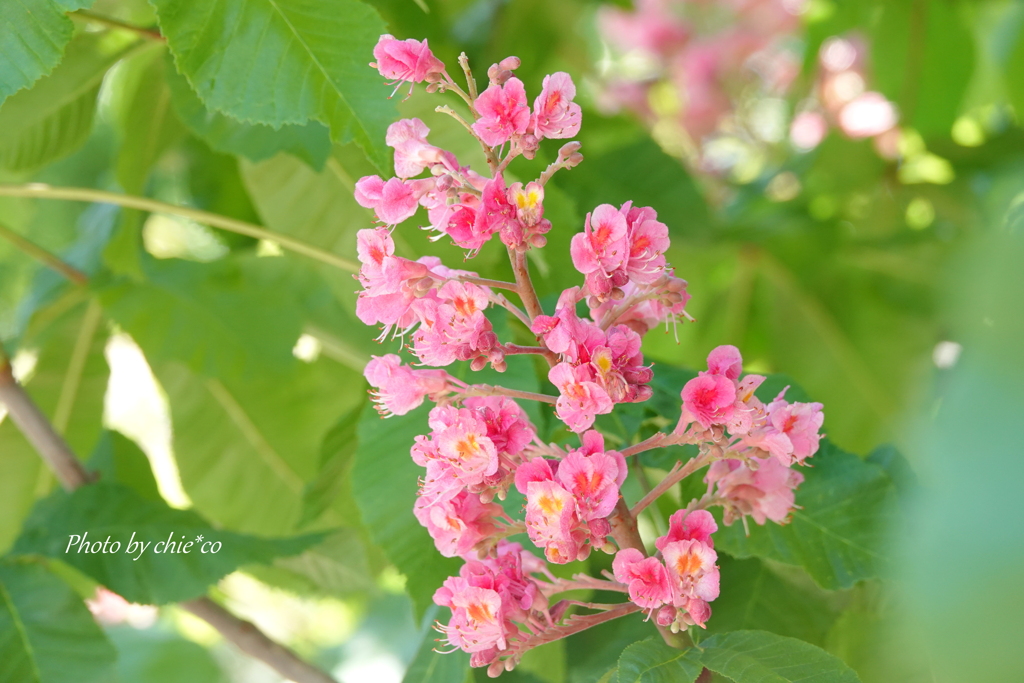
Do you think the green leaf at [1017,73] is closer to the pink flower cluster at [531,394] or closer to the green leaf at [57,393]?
the pink flower cluster at [531,394]

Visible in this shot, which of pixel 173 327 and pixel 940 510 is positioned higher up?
pixel 940 510

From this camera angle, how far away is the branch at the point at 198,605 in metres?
0.50

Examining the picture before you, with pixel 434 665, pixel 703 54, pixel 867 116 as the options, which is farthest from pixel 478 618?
pixel 703 54

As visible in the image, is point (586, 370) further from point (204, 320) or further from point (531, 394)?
point (204, 320)

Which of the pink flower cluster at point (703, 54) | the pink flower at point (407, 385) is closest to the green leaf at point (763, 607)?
the pink flower at point (407, 385)

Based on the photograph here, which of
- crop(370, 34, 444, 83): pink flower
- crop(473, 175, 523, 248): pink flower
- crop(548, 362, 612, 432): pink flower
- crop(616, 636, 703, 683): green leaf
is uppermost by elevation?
crop(370, 34, 444, 83): pink flower

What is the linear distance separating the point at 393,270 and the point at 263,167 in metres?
0.33

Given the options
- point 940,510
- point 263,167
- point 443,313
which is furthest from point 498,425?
point 263,167

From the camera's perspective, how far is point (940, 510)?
5.4 inches

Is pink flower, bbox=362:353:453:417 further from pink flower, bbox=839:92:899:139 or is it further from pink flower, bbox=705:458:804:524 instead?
pink flower, bbox=839:92:899:139

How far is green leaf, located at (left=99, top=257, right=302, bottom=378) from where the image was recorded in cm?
66

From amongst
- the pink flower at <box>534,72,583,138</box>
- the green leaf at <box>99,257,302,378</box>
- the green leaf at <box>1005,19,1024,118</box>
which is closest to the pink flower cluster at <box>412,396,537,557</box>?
the pink flower at <box>534,72,583,138</box>

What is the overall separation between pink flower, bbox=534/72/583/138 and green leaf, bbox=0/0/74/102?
22cm

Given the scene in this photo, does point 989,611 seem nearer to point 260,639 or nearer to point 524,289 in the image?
point 524,289
